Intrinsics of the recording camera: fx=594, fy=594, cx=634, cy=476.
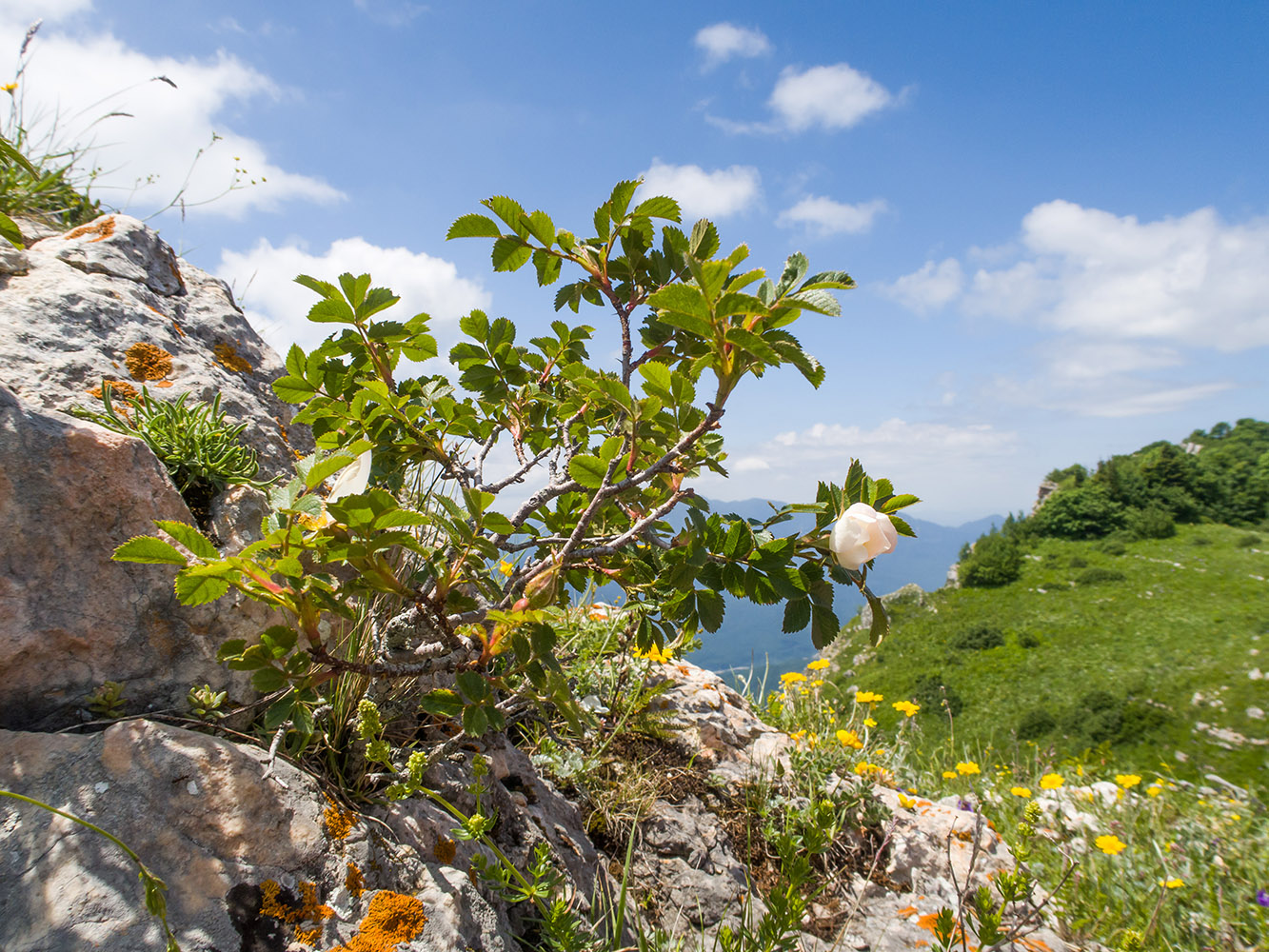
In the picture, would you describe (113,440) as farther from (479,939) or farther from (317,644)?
(479,939)

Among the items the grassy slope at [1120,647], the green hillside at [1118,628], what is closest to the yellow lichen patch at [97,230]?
the green hillside at [1118,628]

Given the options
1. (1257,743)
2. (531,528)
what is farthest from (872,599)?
(1257,743)

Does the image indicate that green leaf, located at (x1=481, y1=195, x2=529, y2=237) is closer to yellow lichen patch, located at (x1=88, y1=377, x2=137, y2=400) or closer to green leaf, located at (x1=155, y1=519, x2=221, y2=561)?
green leaf, located at (x1=155, y1=519, x2=221, y2=561)

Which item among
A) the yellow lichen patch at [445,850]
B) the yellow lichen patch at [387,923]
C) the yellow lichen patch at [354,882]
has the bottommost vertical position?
the yellow lichen patch at [445,850]

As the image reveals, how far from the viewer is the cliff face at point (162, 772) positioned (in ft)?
3.93

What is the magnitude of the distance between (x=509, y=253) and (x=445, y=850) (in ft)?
5.59

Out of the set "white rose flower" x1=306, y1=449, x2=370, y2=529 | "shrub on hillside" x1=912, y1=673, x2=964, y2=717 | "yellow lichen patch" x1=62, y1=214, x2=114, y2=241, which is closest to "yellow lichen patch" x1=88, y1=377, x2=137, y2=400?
"yellow lichen patch" x1=62, y1=214, x2=114, y2=241

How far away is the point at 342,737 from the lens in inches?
67.8

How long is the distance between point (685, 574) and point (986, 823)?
3.34 metres

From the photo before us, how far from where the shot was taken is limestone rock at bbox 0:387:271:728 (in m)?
1.39

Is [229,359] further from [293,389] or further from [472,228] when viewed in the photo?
[472,228]

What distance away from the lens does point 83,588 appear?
1.49 meters

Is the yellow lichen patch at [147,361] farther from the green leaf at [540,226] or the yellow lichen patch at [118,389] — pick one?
the green leaf at [540,226]

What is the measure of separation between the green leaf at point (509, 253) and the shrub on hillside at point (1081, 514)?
7606cm
